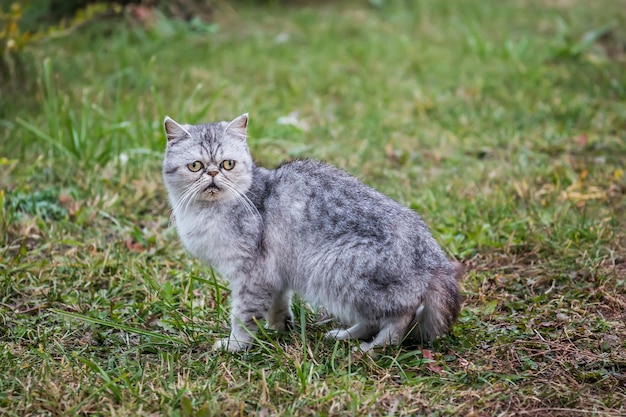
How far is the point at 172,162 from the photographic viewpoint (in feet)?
12.0

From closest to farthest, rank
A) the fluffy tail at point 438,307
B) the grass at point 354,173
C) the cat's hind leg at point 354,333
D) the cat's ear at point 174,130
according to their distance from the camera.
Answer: the grass at point 354,173 → the fluffy tail at point 438,307 → the cat's hind leg at point 354,333 → the cat's ear at point 174,130

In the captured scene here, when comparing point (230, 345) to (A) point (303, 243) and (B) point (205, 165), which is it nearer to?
(A) point (303, 243)

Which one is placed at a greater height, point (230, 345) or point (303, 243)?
point (303, 243)

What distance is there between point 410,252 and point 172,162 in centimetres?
126

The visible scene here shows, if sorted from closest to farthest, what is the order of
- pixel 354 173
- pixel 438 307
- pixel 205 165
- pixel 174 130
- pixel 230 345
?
pixel 438 307
pixel 230 345
pixel 205 165
pixel 174 130
pixel 354 173

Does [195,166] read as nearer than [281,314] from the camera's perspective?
Yes

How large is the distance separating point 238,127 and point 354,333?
3.98 ft

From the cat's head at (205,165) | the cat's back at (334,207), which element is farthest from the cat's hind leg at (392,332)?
the cat's head at (205,165)

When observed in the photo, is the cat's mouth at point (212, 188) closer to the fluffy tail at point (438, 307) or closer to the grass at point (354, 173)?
the grass at point (354, 173)

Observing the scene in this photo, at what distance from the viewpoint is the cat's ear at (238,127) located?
12.4 ft

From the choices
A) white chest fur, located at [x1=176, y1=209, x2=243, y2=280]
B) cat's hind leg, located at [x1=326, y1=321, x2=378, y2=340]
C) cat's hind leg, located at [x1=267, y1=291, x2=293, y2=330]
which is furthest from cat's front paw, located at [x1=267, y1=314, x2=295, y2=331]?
white chest fur, located at [x1=176, y1=209, x2=243, y2=280]

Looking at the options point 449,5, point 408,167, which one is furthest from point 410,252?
point 449,5

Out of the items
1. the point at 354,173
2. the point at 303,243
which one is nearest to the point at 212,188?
the point at 303,243

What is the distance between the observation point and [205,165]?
11.8ft
